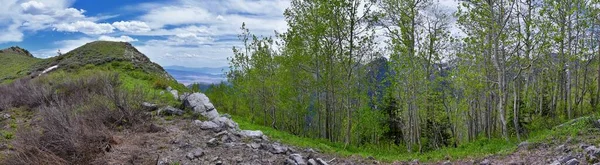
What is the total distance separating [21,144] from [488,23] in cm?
1624

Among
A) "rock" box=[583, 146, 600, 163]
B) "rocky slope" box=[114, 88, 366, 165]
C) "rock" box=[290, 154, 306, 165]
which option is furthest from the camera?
"rock" box=[290, 154, 306, 165]

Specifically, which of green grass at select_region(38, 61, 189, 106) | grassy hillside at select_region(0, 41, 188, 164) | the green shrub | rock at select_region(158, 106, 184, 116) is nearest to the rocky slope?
grassy hillside at select_region(0, 41, 188, 164)

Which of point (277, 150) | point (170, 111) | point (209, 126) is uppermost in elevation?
point (170, 111)

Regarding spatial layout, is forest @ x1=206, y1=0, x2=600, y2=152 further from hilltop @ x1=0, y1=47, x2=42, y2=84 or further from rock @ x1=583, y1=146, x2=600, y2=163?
hilltop @ x1=0, y1=47, x2=42, y2=84

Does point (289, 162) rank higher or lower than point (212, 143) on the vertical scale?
lower

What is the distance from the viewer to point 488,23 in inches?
613

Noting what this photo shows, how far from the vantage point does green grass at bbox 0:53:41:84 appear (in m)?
37.6

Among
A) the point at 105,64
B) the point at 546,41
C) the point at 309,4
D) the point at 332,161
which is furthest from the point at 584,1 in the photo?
the point at 105,64

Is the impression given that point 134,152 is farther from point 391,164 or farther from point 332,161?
point 391,164

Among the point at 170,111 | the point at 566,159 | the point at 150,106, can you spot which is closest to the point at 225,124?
the point at 170,111

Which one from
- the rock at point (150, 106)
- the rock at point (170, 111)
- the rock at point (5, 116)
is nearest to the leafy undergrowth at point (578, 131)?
the rock at point (170, 111)

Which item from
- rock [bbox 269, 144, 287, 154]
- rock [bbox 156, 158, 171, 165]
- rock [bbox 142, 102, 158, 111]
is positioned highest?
rock [bbox 142, 102, 158, 111]

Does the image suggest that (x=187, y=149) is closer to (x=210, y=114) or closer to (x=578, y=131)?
(x=210, y=114)

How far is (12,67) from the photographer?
44.7 metres
